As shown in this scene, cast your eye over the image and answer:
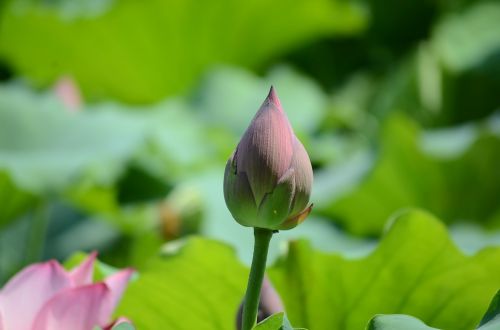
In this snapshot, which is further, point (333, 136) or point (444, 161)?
point (333, 136)

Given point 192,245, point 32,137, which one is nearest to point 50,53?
point 32,137

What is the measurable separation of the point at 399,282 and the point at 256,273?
253mm

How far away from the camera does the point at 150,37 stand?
2555mm

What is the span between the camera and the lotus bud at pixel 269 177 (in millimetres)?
569

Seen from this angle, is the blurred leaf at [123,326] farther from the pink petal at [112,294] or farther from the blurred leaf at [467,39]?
the blurred leaf at [467,39]

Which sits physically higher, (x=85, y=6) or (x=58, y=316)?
(x=85, y=6)

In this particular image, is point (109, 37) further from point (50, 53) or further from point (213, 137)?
point (213, 137)

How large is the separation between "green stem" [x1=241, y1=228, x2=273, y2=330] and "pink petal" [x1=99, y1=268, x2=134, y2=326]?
11 centimetres

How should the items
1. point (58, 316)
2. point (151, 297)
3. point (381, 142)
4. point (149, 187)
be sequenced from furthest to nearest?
point (149, 187)
point (381, 142)
point (151, 297)
point (58, 316)

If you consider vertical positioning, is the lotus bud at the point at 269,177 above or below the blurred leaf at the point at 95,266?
below

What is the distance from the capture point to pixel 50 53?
2588 mm

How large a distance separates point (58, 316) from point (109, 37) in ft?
6.40

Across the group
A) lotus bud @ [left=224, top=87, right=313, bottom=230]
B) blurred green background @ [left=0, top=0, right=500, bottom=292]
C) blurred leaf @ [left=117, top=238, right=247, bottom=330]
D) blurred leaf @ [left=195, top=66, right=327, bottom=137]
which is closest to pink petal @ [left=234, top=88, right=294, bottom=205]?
lotus bud @ [left=224, top=87, right=313, bottom=230]

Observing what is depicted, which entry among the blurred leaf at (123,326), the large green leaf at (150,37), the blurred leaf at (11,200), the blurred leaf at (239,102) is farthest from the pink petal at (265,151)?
the large green leaf at (150,37)
